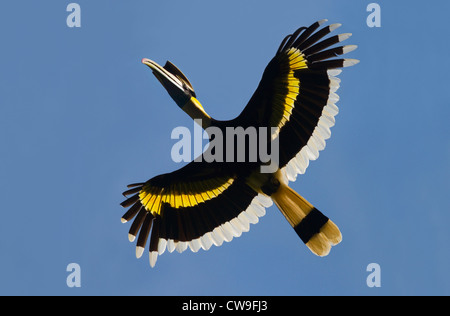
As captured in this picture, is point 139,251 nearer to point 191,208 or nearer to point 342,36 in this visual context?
point 191,208

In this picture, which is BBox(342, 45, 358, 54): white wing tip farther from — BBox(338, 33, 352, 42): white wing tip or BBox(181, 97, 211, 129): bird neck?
BBox(181, 97, 211, 129): bird neck

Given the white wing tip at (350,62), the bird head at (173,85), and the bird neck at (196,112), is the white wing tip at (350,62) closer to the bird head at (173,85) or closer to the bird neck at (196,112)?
the bird neck at (196,112)

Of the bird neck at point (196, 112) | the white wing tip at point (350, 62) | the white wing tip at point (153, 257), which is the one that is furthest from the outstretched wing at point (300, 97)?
the white wing tip at point (153, 257)

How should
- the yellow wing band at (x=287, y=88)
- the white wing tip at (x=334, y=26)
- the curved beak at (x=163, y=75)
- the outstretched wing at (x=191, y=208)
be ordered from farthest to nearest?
the outstretched wing at (x=191, y=208) → the curved beak at (x=163, y=75) → the yellow wing band at (x=287, y=88) → the white wing tip at (x=334, y=26)

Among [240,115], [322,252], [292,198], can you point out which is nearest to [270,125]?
[240,115]

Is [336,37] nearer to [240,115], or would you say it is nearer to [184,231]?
[240,115]
